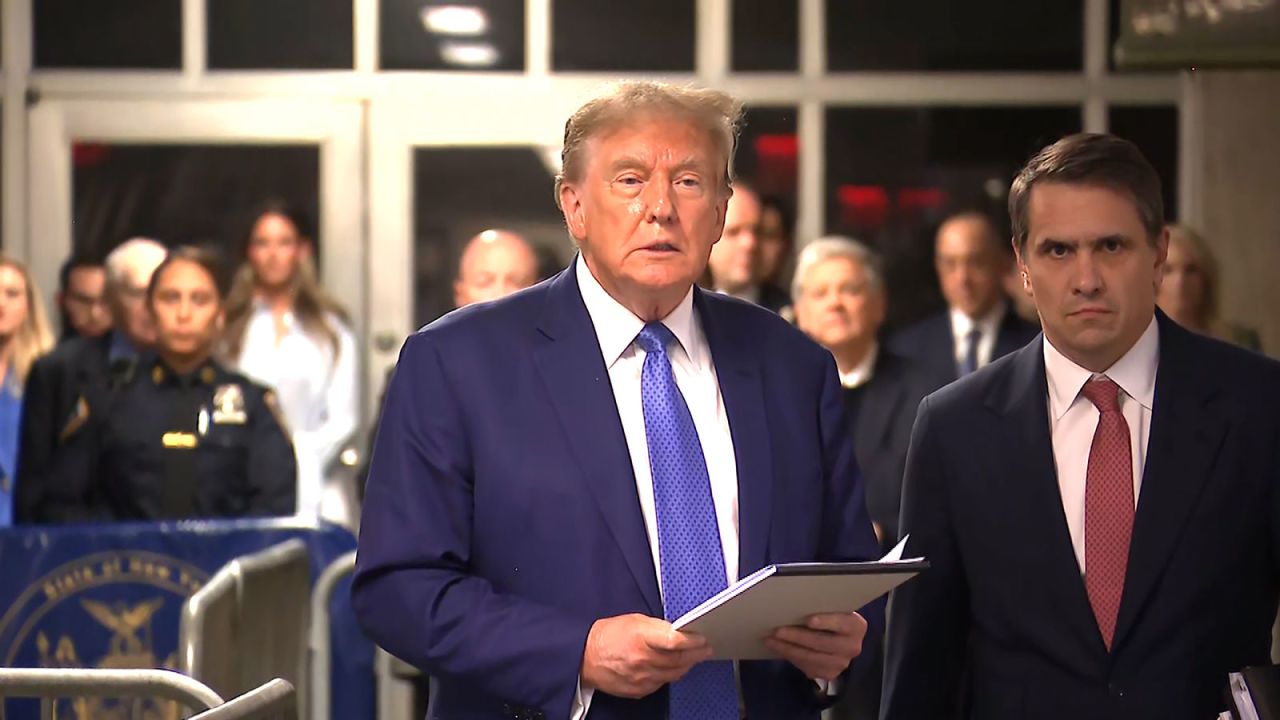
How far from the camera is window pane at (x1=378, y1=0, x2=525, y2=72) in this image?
8422mm

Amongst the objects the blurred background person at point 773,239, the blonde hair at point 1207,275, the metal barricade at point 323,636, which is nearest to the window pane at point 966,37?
the blurred background person at point 773,239

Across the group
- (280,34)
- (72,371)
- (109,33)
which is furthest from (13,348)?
(280,34)

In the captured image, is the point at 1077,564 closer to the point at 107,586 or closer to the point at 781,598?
the point at 781,598

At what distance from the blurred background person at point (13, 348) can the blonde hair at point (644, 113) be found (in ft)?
14.6

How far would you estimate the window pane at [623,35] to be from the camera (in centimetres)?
844

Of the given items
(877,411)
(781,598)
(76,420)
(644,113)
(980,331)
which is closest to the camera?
(781,598)

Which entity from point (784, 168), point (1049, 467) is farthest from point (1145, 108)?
point (1049, 467)

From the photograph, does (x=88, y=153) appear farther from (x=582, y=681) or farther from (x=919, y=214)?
(x=582, y=681)

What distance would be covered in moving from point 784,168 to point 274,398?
10.1 feet

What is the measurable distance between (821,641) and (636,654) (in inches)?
10.5

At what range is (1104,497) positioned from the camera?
289 cm

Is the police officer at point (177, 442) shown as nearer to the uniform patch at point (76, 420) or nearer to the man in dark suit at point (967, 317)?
the uniform patch at point (76, 420)

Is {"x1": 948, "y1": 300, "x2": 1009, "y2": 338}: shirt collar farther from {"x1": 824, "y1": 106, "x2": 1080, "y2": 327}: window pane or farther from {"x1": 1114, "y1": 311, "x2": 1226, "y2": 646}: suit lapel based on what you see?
{"x1": 1114, "y1": 311, "x2": 1226, "y2": 646}: suit lapel

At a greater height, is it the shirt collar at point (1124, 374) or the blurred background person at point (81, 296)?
the blurred background person at point (81, 296)
